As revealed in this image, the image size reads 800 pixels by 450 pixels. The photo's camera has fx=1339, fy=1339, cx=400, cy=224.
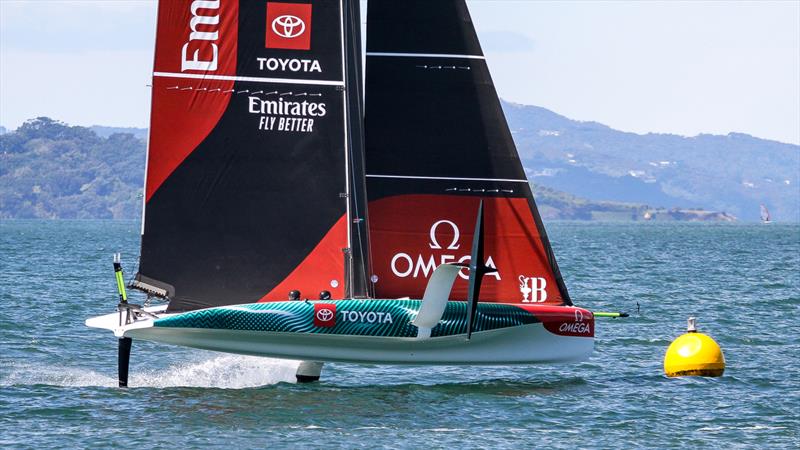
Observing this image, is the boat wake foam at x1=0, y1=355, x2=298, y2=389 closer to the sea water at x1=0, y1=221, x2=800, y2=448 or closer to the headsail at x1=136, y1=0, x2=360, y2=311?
the sea water at x1=0, y1=221, x2=800, y2=448

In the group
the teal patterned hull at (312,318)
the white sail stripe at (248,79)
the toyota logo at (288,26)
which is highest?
the toyota logo at (288,26)

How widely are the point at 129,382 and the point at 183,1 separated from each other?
6.63 m

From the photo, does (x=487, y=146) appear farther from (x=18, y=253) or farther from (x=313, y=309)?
(x=18, y=253)

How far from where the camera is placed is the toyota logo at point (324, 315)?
19.9 metres

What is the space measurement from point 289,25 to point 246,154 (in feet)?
6.88

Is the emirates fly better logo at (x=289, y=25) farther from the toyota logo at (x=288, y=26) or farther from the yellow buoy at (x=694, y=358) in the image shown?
the yellow buoy at (x=694, y=358)

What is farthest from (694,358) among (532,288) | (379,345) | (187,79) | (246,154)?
(187,79)

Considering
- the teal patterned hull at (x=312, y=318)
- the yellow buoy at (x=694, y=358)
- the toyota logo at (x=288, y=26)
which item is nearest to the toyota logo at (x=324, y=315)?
the teal patterned hull at (x=312, y=318)

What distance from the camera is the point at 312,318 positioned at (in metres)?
19.9

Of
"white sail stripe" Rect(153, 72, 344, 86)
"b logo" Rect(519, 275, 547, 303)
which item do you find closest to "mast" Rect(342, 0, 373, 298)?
"white sail stripe" Rect(153, 72, 344, 86)

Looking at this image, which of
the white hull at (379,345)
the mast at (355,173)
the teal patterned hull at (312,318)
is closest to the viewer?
the teal patterned hull at (312,318)

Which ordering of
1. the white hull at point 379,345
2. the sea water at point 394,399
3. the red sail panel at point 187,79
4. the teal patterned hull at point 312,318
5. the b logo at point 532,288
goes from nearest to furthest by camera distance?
the sea water at point 394,399 → the teal patterned hull at point 312,318 → the white hull at point 379,345 → the red sail panel at point 187,79 → the b logo at point 532,288

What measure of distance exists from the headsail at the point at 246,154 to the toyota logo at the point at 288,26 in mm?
15

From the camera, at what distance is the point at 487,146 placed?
21.6 meters
